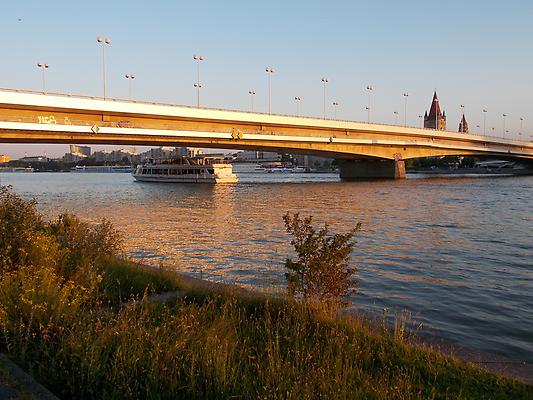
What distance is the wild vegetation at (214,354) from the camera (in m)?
4.10

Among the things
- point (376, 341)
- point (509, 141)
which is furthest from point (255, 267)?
point (509, 141)

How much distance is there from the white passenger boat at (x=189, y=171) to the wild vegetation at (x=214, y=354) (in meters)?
71.1

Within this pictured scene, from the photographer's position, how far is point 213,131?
162 ft

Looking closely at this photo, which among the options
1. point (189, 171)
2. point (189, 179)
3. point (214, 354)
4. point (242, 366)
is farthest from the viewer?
point (189, 171)

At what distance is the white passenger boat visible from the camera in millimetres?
78719

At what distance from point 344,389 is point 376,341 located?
194 cm

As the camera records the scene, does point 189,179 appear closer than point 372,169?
No

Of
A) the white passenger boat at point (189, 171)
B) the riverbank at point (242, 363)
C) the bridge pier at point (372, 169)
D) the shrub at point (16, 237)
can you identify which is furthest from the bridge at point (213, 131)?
the riverbank at point (242, 363)

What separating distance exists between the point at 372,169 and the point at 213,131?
122ft

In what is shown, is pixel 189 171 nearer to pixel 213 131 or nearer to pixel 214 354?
pixel 213 131

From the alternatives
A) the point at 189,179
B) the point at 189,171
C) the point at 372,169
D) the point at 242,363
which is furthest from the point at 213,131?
the point at 242,363

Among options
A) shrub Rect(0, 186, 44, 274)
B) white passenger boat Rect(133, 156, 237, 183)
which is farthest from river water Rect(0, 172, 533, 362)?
white passenger boat Rect(133, 156, 237, 183)

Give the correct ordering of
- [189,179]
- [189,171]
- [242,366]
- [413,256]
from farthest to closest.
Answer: [189,171] → [189,179] → [413,256] → [242,366]

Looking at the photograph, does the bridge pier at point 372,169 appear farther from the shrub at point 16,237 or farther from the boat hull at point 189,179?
the shrub at point 16,237
